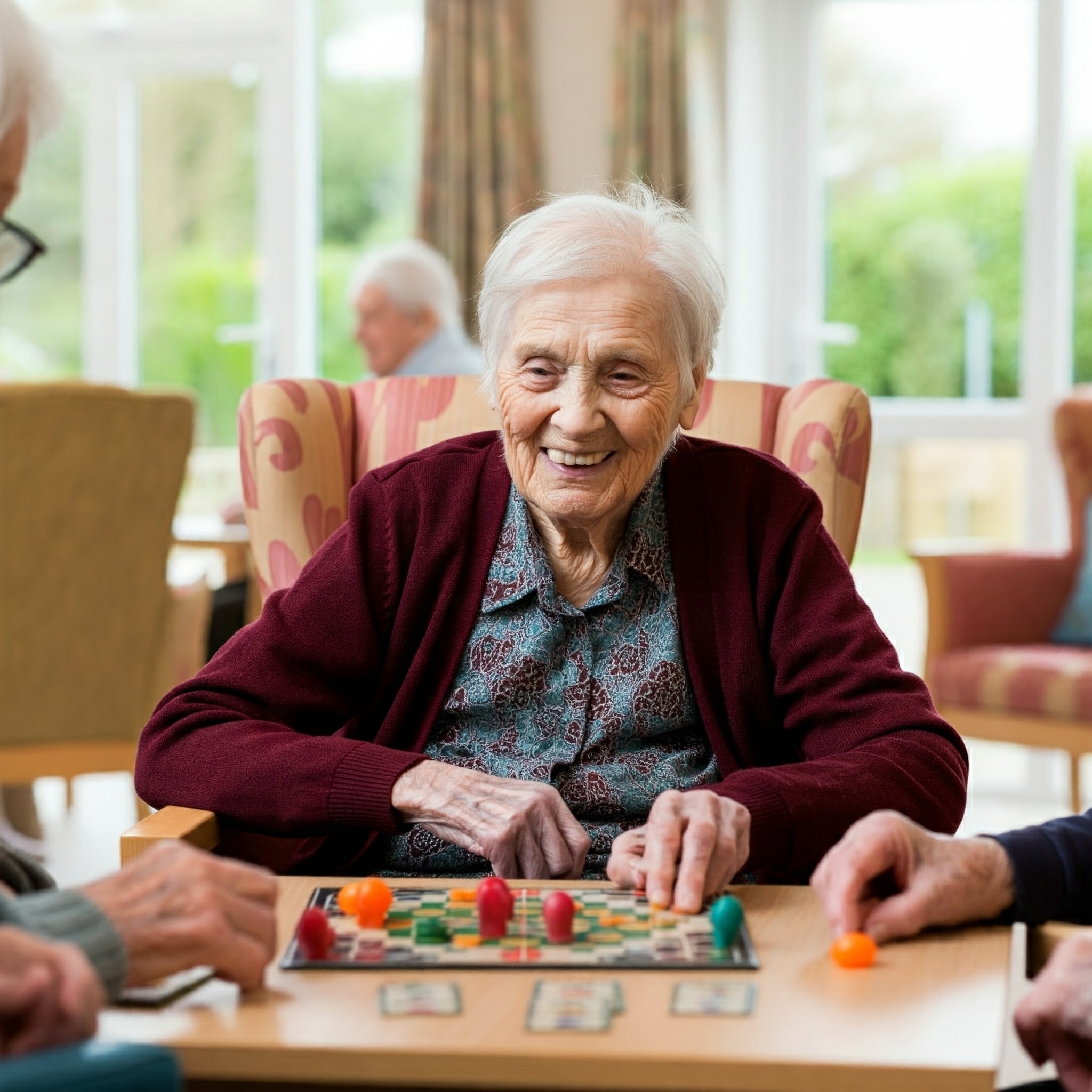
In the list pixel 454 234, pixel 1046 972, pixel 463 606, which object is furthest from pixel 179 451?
pixel 1046 972

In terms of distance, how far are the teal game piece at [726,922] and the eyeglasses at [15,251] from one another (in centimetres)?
113

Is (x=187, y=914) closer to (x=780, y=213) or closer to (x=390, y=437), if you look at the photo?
(x=390, y=437)

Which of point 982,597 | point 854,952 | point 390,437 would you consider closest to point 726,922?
point 854,952

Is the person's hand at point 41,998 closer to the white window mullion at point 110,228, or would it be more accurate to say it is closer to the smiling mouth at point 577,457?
the smiling mouth at point 577,457

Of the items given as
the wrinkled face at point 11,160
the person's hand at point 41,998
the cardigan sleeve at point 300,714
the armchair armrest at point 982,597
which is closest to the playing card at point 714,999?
the person's hand at point 41,998

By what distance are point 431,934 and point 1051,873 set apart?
473 mm

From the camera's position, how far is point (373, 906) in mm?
1137

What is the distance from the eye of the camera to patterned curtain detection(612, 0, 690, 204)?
4.98 m

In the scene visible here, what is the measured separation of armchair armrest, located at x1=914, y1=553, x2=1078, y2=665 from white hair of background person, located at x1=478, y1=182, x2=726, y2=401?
2365 millimetres

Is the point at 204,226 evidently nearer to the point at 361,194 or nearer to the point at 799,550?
the point at 361,194

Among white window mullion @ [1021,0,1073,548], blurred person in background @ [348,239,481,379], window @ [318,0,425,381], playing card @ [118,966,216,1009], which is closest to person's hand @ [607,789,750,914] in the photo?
playing card @ [118,966,216,1009]

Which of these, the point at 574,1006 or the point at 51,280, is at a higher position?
the point at 51,280

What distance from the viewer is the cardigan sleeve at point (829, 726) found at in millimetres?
1438

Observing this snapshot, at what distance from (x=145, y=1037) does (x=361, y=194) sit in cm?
496
